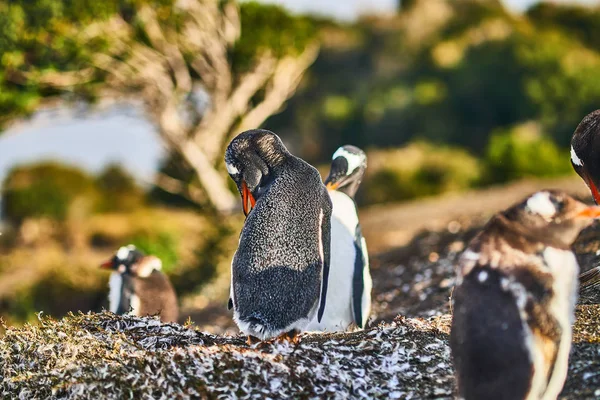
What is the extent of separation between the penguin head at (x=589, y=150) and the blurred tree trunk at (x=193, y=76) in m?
12.3

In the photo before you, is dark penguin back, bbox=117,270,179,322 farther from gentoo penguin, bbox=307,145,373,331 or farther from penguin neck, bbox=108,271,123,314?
gentoo penguin, bbox=307,145,373,331

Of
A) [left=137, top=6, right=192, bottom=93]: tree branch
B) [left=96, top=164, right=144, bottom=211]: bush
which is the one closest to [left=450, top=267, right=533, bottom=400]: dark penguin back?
[left=137, top=6, right=192, bottom=93]: tree branch

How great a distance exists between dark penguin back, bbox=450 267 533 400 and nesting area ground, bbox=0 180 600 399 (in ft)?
2.03

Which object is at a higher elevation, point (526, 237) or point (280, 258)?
point (280, 258)

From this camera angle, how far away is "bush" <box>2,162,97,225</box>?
22.1 meters

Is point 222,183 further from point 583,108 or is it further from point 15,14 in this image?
point 583,108

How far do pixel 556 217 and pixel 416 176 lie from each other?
1712 cm

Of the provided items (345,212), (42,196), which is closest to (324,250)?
(345,212)

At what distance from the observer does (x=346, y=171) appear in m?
6.19

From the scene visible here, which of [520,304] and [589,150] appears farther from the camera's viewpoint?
[589,150]

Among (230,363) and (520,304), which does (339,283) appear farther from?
(520,304)

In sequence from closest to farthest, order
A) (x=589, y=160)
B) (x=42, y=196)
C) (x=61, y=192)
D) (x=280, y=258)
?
(x=280, y=258) < (x=589, y=160) < (x=42, y=196) < (x=61, y=192)

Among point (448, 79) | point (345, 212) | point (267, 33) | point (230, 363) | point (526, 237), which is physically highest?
point (448, 79)

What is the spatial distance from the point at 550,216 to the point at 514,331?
535mm
